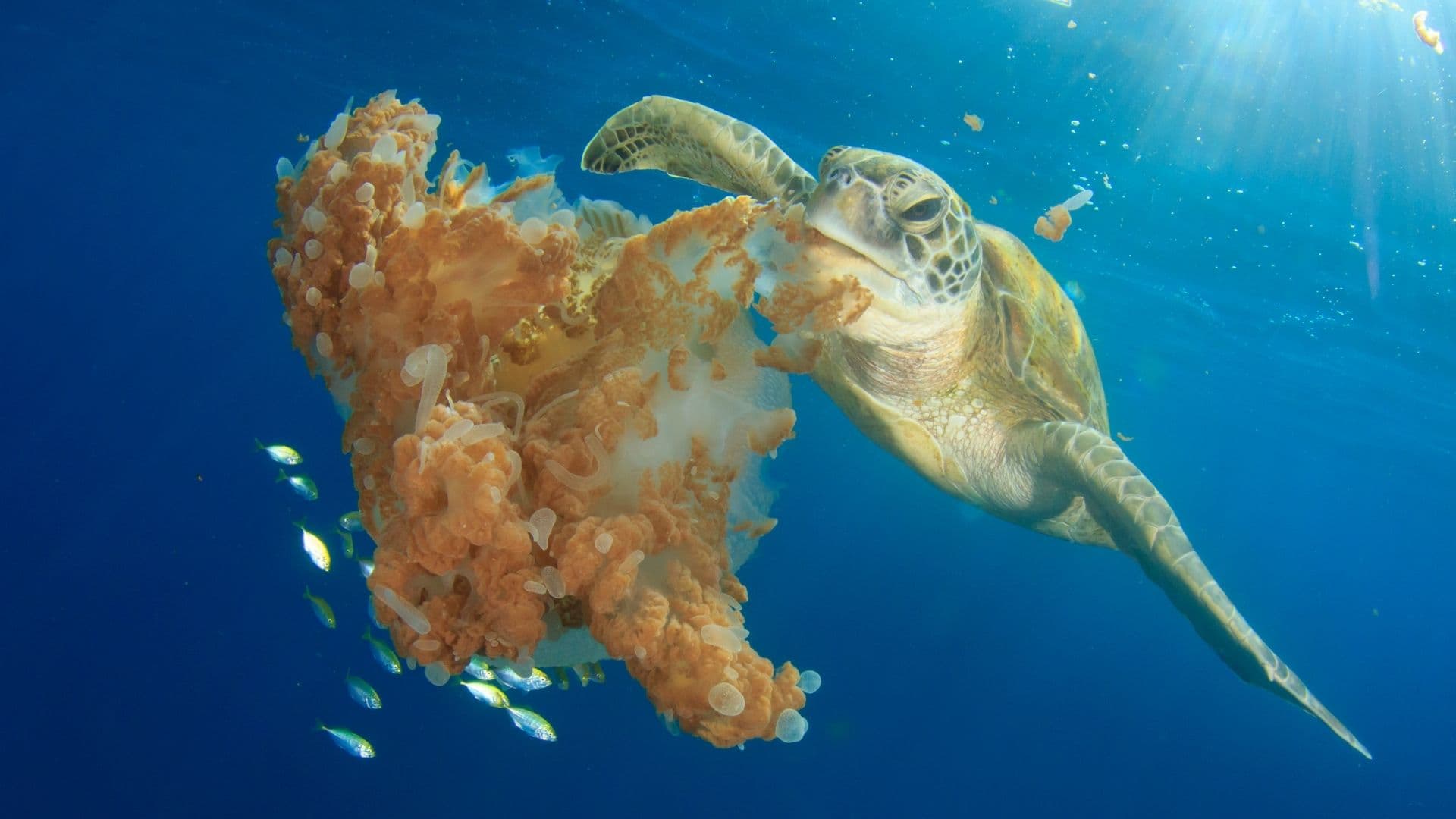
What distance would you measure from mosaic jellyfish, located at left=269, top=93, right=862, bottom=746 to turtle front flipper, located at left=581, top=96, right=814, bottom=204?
6.79ft

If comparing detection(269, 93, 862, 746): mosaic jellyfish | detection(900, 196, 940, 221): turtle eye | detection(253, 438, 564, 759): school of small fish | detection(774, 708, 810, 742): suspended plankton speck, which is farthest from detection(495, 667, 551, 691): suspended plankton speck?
detection(900, 196, 940, 221): turtle eye

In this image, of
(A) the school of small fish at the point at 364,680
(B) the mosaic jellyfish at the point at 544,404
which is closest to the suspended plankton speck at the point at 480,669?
(A) the school of small fish at the point at 364,680

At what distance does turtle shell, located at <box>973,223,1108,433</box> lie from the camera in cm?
348

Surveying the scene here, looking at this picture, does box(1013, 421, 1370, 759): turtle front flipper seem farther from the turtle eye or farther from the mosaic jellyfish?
the mosaic jellyfish

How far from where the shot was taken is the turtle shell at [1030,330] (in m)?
3.48

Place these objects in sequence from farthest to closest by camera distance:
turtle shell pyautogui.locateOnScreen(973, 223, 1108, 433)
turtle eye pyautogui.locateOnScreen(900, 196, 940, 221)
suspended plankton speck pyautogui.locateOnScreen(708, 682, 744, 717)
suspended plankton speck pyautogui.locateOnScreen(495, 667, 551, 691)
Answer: turtle shell pyautogui.locateOnScreen(973, 223, 1108, 433) < suspended plankton speck pyautogui.locateOnScreen(495, 667, 551, 691) < turtle eye pyautogui.locateOnScreen(900, 196, 940, 221) < suspended plankton speck pyautogui.locateOnScreen(708, 682, 744, 717)

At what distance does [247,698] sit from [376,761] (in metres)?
2.72

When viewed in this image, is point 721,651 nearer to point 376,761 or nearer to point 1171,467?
point 376,761

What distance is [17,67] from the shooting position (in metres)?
18.3

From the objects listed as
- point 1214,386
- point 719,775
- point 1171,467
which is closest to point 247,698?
point 719,775

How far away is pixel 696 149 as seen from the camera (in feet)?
13.9

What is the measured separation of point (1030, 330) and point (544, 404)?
2622 mm

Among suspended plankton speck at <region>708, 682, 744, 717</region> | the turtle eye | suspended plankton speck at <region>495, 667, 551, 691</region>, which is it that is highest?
the turtle eye

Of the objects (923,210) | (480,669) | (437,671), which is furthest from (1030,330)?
(480,669)
